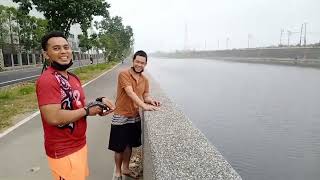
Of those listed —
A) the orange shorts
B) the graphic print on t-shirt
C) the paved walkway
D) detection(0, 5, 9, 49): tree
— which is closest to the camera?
the graphic print on t-shirt

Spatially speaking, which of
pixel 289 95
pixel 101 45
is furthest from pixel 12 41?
pixel 289 95

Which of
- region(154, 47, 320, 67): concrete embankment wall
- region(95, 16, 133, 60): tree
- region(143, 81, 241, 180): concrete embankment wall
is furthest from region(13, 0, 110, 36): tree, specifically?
region(154, 47, 320, 67): concrete embankment wall

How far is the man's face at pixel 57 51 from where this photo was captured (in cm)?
277

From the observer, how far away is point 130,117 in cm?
476

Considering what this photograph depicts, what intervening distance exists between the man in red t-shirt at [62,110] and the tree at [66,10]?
17559 millimetres

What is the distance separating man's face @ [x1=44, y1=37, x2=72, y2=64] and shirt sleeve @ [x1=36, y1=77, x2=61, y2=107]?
221 millimetres

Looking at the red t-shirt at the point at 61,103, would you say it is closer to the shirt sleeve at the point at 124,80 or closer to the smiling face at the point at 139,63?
the shirt sleeve at the point at 124,80

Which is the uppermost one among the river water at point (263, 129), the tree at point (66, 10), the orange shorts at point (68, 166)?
the tree at point (66, 10)

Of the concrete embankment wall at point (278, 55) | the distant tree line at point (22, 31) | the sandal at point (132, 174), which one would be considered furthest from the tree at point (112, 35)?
the sandal at point (132, 174)

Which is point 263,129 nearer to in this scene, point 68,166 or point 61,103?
point 68,166

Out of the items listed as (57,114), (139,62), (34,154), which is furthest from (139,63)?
(34,154)

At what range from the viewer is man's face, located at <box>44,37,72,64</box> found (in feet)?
9.09

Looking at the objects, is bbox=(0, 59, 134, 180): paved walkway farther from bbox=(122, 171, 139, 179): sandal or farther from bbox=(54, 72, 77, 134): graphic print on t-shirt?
bbox=(54, 72, 77, 134): graphic print on t-shirt

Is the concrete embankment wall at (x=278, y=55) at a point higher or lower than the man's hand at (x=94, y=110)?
lower
